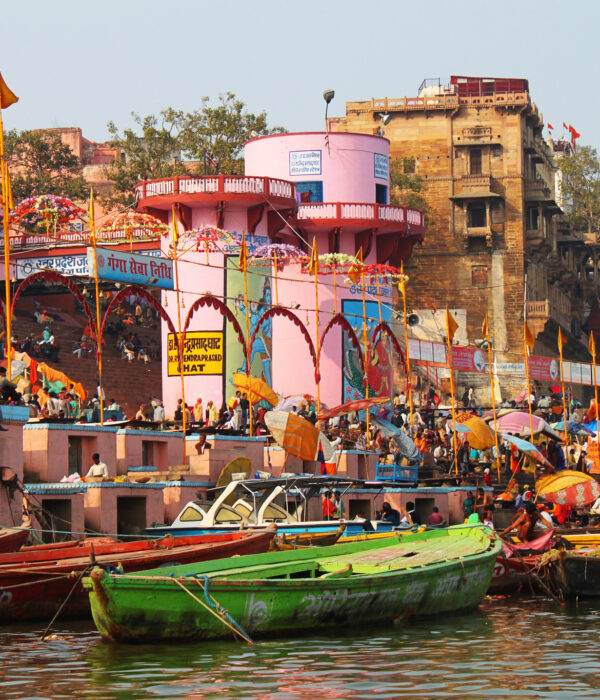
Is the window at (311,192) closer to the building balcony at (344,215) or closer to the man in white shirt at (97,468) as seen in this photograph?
the building balcony at (344,215)

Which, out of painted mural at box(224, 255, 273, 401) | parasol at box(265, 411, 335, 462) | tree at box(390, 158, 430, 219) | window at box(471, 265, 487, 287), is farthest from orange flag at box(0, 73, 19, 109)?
window at box(471, 265, 487, 287)

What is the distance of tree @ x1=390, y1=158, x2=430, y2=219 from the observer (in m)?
70.7

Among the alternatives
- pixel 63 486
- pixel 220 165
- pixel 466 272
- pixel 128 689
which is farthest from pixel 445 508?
pixel 466 272

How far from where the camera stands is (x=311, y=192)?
51.1 m

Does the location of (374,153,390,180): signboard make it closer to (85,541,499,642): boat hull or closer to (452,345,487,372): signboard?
(452,345,487,372): signboard

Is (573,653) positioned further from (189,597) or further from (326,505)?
(326,505)

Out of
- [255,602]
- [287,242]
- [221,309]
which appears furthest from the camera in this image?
[287,242]

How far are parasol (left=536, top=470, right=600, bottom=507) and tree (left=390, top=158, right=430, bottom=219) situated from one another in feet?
131

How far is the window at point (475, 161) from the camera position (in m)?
72.7

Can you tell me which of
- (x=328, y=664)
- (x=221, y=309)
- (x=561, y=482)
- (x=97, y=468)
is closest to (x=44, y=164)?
(x=221, y=309)

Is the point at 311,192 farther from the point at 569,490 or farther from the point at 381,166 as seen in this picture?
the point at 569,490

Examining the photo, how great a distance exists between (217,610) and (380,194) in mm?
37213

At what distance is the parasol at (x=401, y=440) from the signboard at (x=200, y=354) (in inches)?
422

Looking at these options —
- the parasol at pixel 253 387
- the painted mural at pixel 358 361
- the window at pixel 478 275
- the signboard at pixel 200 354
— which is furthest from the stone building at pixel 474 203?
the parasol at pixel 253 387
